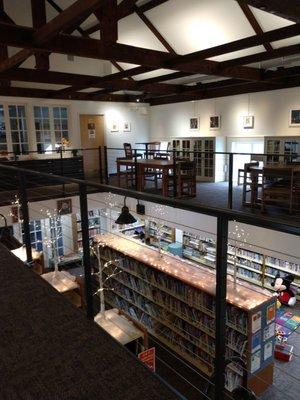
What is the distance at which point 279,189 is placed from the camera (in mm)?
5609

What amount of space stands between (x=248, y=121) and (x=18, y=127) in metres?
6.47

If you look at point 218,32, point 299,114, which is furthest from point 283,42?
point 299,114

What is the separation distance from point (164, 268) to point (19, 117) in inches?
270

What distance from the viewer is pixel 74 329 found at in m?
1.83

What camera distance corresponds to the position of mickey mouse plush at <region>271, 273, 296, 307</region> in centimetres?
701

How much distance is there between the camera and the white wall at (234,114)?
27.6 ft

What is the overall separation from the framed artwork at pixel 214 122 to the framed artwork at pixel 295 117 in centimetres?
225

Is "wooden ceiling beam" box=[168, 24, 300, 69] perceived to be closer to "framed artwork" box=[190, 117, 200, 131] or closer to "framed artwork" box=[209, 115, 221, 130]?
"framed artwork" box=[209, 115, 221, 130]

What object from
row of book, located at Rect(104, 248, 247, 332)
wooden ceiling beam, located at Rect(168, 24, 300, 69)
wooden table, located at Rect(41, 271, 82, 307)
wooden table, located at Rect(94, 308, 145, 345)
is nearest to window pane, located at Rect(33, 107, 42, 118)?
wooden ceiling beam, located at Rect(168, 24, 300, 69)

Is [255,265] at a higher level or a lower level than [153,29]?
lower

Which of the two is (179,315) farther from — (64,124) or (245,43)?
(64,124)

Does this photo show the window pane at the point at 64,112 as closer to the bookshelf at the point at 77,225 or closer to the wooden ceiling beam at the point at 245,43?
the bookshelf at the point at 77,225

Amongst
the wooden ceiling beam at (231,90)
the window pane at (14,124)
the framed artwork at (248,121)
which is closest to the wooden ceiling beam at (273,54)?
the wooden ceiling beam at (231,90)

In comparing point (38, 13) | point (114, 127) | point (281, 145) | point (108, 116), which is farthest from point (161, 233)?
point (38, 13)
